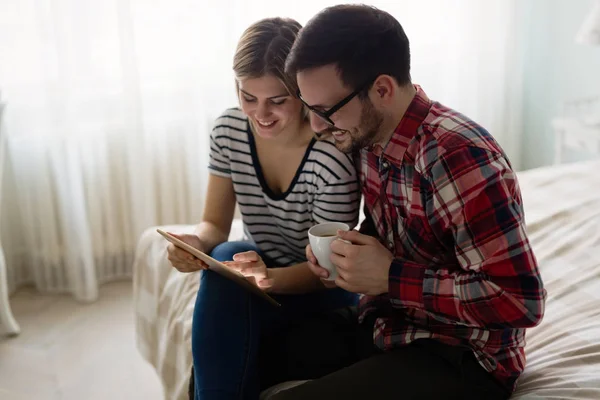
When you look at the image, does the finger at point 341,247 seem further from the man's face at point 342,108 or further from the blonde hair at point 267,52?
the blonde hair at point 267,52

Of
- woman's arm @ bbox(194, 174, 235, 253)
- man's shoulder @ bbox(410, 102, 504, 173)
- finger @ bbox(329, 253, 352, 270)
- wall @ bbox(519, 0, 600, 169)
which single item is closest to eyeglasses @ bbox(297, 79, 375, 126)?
man's shoulder @ bbox(410, 102, 504, 173)

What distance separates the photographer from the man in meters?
1.04

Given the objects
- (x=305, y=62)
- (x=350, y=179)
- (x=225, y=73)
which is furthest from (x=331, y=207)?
(x=225, y=73)

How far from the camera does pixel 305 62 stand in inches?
44.3

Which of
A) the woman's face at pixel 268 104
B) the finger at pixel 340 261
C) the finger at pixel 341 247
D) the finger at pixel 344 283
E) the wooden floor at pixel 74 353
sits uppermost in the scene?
the woman's face at pixel 268 104

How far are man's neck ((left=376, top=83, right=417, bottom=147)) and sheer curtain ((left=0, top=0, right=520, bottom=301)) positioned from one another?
62.5 inches

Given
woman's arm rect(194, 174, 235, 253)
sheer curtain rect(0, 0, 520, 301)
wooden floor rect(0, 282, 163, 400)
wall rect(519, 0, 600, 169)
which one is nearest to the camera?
woman's arm rect(194, 174, 235, 253)

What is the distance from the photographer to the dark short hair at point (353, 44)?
3.59 ft

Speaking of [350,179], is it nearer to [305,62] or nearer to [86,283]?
[305,62]

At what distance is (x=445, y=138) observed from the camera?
1.08m

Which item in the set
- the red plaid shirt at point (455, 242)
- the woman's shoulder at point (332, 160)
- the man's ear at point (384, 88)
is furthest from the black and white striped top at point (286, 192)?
the man's ear at point (384, 88)

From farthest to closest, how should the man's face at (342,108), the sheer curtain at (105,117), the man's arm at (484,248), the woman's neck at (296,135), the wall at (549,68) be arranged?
the wall at (549,68) < the sheer curtain at (105,117) < the woman's neck at (296,135) < the man's face at (342,108) < the man's arm at (484,248)

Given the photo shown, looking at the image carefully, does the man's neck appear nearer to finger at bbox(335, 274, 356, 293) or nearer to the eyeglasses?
the eyeglasses

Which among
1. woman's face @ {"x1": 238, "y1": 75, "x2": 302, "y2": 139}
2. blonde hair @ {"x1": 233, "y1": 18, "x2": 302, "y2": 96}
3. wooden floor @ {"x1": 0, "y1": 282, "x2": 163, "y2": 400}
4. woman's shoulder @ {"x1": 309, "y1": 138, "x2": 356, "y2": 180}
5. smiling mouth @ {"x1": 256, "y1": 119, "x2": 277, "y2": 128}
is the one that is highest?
blonde hair @ {"x1": 233, "y1": 18, "x2": 302, "y2": 96}
